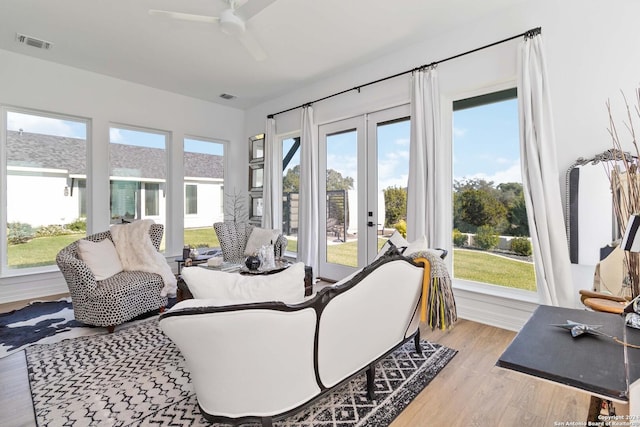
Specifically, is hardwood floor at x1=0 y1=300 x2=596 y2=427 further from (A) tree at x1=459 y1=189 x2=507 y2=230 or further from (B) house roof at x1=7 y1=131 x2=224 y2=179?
(B) house roof at x1=7 y1=131 x2=224 y2=179

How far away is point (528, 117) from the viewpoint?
2699 millimetres

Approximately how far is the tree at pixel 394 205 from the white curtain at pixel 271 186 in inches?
84.3

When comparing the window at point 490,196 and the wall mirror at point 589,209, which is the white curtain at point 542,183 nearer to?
the wall mirror at point 589,209

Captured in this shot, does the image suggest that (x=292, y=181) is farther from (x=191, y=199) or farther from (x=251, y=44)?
(x=251, y=44)

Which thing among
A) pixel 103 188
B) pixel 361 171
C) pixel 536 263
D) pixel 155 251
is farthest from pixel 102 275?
pixel 536 263

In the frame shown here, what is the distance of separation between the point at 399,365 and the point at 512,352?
1.38 m

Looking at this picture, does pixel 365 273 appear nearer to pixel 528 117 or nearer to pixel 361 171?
pixel 528 117

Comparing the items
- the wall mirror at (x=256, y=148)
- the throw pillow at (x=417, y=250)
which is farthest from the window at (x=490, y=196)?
the wall mirror at (x=256, y=148)

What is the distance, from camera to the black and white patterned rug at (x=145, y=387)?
1693 mm

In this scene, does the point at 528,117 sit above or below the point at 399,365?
above

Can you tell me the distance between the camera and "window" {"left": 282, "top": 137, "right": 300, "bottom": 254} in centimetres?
528

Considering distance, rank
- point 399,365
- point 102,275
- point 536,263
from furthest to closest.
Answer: point 102,275
point 536,263
point 399,365

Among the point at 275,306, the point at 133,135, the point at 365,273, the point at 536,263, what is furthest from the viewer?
the point at 133,135

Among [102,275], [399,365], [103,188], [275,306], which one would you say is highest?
[103,188]
